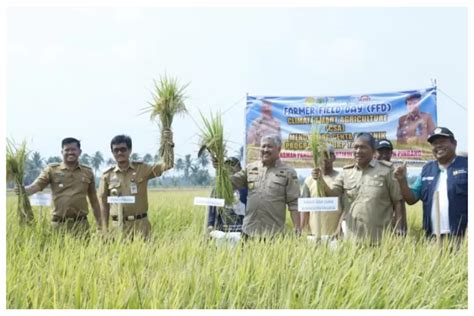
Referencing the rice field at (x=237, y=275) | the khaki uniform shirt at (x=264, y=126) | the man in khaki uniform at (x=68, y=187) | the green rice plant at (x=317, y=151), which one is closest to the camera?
the rice field at (x=237, y=275)

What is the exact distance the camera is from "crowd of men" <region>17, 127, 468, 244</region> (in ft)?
14.2

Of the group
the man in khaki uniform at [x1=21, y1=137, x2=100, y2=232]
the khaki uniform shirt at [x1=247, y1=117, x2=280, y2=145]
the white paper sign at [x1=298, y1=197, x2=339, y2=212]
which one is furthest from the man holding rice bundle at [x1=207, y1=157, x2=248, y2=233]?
the man in khaki uniform at [x1=21, y1=137, x2=100, y2=232]

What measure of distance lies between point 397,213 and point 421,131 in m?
1.72

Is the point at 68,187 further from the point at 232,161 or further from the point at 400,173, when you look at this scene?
the point at 400,173

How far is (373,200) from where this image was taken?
4352 mm

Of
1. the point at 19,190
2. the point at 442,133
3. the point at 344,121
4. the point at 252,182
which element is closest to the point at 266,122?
the point at 344,121

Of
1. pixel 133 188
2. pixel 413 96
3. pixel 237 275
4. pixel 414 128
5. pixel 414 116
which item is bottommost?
pixel 237 275

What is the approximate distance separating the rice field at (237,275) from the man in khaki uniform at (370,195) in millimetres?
261

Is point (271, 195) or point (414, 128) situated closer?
point (271, 195)

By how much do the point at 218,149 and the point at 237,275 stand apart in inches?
59.2

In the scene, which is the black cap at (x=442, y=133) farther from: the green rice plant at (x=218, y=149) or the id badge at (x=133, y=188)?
the id badge at (x=133, y=188)

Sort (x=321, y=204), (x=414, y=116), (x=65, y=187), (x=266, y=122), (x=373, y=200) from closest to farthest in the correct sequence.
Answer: (x=321, y=204) → (x=373, y=200) → (x=65, y=187) → (x=414, y=116) → (x=266, y=122)

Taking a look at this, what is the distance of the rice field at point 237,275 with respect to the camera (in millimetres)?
3104

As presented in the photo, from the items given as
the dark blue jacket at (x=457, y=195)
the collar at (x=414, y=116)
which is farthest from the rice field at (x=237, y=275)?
the collar at (x=414, y=116)
